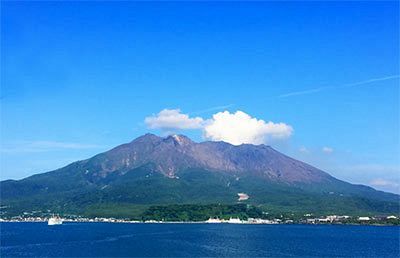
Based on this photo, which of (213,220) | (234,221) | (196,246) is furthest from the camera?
(213,220)

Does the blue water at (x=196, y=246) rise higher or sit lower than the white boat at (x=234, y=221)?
lower

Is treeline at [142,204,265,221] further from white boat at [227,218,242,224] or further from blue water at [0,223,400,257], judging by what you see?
blue water at [0,223,400,257]

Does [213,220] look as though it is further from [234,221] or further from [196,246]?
[196,246]

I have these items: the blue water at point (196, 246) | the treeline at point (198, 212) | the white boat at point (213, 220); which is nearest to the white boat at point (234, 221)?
the treeline at point (198, 212)

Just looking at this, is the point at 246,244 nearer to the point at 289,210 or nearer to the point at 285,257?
the point at 285,257

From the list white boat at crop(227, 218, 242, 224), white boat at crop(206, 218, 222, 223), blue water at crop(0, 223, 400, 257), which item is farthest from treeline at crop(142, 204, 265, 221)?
blue water at crop(0, 223, 400, 257)

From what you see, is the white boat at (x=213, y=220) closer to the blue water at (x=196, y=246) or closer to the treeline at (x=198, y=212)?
the treeline at (x=198, y=212)

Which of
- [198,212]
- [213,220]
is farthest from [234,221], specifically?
[198,212]

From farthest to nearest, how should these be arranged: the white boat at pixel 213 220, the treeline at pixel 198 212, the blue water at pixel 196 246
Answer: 1. the treeline at pixel 198 212
2. the white boat at pixel 213 220
3. the blue water at pixel 196 246
